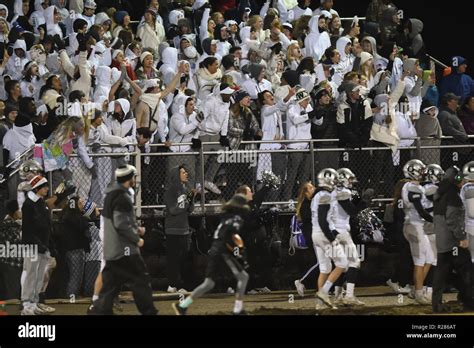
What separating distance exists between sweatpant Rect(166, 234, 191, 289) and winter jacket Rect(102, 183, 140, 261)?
2517 millimetres

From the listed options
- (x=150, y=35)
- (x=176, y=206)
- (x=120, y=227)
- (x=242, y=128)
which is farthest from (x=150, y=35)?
(x=120, y=227)

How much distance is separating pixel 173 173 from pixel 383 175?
3339mm

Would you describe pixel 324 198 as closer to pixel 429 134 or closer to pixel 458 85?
pixel 429 134

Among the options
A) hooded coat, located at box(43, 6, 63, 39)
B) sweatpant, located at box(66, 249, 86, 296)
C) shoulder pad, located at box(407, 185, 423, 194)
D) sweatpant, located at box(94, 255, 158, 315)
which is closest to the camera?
sweatpant, located at box(94, 255, 158, 315)

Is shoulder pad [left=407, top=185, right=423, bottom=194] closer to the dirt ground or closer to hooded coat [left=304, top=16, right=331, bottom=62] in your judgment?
the dirt ground

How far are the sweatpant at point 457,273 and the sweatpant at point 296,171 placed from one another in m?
2.54

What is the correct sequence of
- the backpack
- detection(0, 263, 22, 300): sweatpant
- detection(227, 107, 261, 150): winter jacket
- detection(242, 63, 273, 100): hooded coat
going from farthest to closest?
1. detection(242, 63, 273, 100): hooded coat
2. detection(227, 107, 261, 150): winter jacket
3. the backpack
4. detection(0, 263, 22, 300): sweatpant

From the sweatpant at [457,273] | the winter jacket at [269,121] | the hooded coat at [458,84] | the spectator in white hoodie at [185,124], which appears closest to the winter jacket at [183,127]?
the spectator in white hoodie at [185,124]

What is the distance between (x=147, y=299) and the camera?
21.1 m

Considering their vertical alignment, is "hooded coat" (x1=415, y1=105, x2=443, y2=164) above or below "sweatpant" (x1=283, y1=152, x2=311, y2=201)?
above

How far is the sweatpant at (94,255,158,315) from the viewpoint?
21.0 metres

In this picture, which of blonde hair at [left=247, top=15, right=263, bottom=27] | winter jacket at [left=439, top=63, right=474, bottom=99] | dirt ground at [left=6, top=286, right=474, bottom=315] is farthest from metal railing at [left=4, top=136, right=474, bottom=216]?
blonde hair at [left=247, top=15, right=263, bottom=27]

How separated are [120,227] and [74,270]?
107 inches

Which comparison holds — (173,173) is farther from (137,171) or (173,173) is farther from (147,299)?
(147,299)
